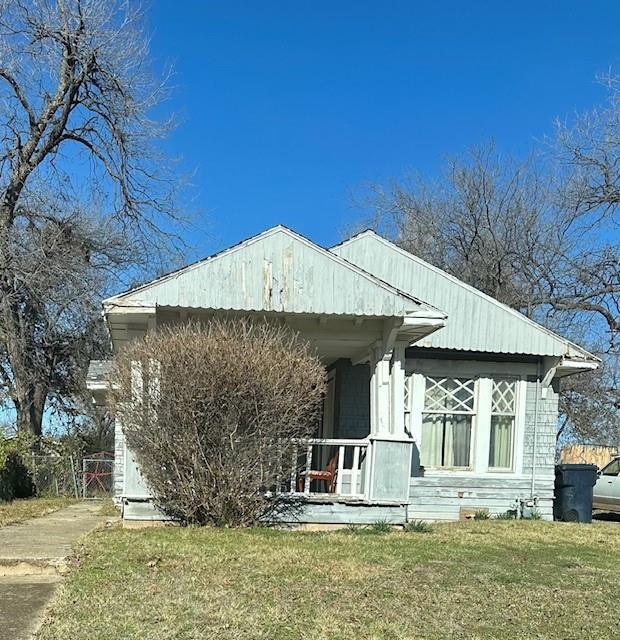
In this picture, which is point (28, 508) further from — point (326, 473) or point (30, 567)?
point (30, 567)

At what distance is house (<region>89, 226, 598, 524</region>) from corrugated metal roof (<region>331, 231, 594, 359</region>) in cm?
2

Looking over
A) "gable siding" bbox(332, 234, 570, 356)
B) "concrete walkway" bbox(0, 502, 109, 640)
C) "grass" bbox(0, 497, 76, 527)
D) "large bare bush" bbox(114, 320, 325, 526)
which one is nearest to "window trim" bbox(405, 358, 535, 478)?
"gable siding" bbox(332, 234, 570, 356)

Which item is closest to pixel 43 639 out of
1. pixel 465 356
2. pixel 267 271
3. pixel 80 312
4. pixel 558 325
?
pixel 267 271

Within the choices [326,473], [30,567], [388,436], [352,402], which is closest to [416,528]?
[388,436]

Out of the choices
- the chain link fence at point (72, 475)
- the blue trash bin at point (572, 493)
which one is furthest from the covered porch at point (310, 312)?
the chain link fence at point (72, 475)

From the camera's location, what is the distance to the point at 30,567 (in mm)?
6762

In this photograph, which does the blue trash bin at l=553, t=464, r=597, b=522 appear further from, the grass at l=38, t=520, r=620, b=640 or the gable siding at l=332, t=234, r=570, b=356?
the grass at l=38, t=520, r=620, b=640

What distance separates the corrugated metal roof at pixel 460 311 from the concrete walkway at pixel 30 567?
6.55m

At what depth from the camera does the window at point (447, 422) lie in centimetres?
1298

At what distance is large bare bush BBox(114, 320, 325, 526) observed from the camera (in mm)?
8555

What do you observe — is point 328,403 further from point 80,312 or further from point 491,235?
point 491,235

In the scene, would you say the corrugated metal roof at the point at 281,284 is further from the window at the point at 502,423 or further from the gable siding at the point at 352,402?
the window at the point at 502,423

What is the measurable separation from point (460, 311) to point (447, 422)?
77.3 inches

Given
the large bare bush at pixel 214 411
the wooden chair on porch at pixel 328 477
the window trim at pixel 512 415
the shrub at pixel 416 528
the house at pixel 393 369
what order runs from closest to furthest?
the large bare bush at pixel 214 411, the house at pixel 393 369, the shrub at pixel 416 528, the wooden chair on porch at pixel 328 477, the window trim at pixel 512 415
